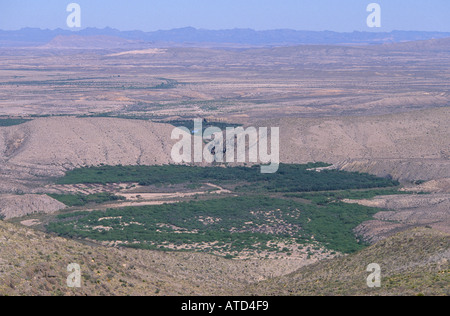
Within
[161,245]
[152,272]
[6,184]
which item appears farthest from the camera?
[6,184]

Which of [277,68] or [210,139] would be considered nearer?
[210,139]

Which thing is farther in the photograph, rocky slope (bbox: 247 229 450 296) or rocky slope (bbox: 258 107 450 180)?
rocky slope (bbox: 258 107 450 180)

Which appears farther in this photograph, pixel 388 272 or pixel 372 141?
pixel 372 141

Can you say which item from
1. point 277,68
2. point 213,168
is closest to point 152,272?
point 213,168

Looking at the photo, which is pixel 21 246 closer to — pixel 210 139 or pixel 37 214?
pixel 37 214

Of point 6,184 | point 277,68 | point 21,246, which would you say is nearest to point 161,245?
point 21,246

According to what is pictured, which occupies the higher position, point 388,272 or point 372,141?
point 388,272

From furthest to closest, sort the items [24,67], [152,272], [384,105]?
[24,67], [384,105], [152,272]

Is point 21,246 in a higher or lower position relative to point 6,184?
higher

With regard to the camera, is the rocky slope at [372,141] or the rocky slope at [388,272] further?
the rocky slope at [372,141]
